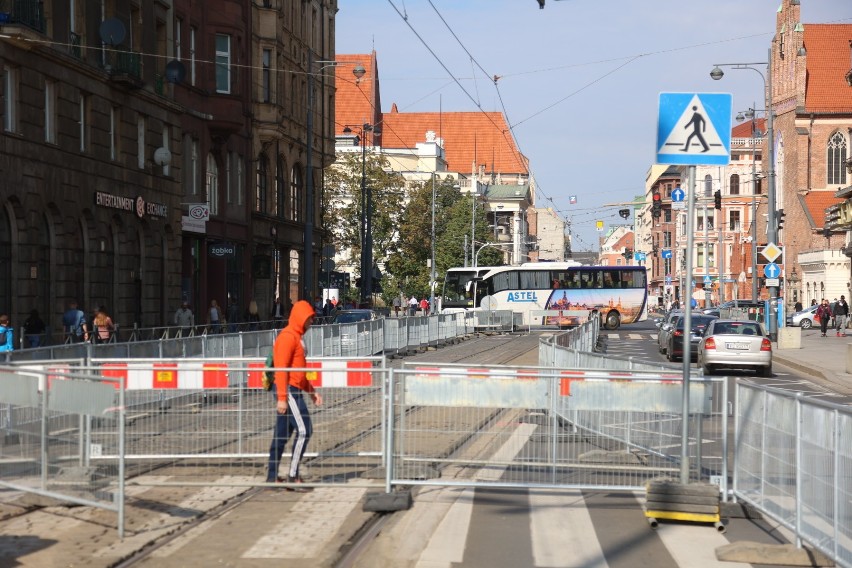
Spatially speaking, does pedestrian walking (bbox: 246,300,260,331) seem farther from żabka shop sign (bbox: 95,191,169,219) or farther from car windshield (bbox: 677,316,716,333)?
car windshield (bbox: 677,316,716,333)

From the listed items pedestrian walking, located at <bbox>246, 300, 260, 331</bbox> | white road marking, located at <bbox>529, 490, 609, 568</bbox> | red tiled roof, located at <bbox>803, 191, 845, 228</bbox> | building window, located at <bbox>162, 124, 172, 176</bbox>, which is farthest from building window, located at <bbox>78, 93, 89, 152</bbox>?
red tiled roof, located at <bbox>803, 191, 845, 228</bbox>

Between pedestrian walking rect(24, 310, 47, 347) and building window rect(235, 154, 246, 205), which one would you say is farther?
building window rect(235, 154, 246, 205)

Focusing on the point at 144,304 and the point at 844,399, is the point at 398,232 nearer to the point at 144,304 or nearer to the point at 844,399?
the point at 144,304

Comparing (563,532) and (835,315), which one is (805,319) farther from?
(563,532)

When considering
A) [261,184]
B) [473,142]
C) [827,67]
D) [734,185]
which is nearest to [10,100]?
[261,184]

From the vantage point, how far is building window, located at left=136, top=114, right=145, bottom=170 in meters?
40.1

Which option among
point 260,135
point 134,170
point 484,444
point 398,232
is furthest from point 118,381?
point 398,232

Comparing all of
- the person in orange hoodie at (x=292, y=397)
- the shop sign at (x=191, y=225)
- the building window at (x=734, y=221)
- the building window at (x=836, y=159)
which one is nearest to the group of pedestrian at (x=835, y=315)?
the building window at (x=836, y=159)

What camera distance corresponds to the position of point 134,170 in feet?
130

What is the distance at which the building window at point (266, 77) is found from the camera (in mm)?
55219

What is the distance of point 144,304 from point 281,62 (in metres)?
20.1

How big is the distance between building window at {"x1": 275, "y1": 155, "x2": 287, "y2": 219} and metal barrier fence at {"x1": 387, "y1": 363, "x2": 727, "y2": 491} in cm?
4896

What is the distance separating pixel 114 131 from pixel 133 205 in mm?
2420

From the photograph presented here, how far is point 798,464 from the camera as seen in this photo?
29.7ft
